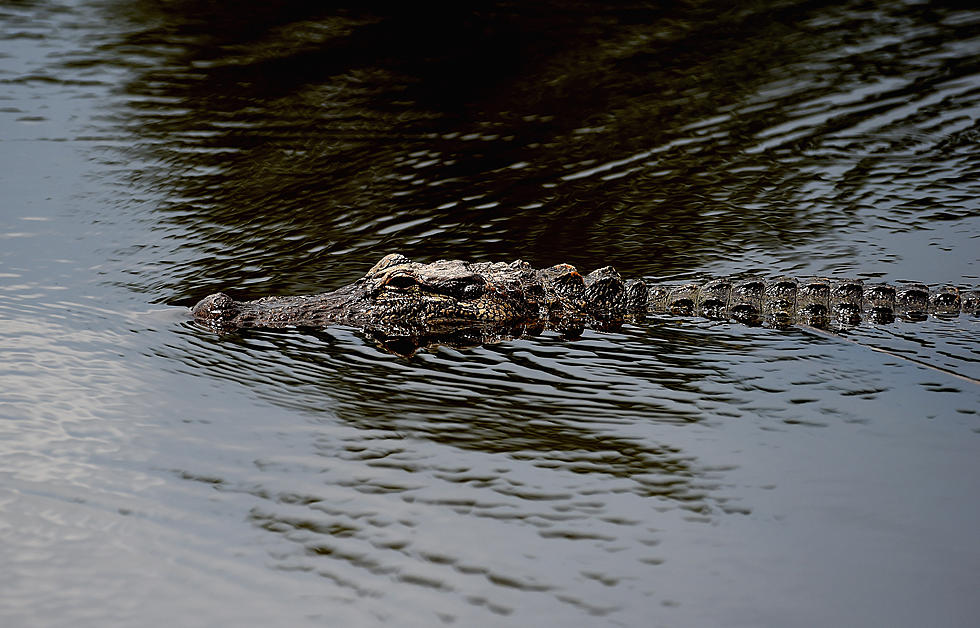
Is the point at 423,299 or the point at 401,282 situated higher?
the point at 401,282

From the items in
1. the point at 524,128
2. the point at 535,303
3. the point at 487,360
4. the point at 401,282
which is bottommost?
the point at 487,360

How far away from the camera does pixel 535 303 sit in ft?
19.9

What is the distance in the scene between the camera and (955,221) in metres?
6.95

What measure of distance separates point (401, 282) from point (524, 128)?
13.0ft

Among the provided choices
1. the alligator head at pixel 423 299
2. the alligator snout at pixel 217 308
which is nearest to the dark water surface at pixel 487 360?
the alligator snout at pixel 217 308

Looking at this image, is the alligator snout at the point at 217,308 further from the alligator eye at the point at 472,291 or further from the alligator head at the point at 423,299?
the alligator eye at the point at 472,291

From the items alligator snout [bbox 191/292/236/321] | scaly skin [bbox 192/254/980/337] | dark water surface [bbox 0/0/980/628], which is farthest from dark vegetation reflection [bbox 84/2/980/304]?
scaly skin [bbox 192/254/980/337]

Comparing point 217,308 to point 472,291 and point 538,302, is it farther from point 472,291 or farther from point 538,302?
point 538,302

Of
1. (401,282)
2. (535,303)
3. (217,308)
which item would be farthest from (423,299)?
(217,308)

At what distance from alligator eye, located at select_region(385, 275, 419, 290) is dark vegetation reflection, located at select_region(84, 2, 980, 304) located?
69 cm

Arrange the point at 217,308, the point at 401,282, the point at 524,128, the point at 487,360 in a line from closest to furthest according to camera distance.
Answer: the point at 487,360 < the point at 217,308 < the point at 401,282 < the point at 524,128

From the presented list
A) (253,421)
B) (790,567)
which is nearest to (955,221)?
(790,567)

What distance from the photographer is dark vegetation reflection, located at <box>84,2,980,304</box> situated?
7152mm

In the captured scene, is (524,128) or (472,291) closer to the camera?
(472,291)
